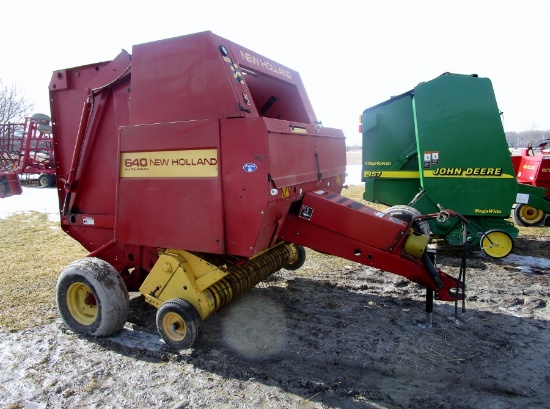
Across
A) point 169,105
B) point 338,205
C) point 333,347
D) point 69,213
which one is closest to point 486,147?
point 338,205

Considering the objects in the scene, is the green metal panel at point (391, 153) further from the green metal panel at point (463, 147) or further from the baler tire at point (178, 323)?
the baler tire at point (178, 323)

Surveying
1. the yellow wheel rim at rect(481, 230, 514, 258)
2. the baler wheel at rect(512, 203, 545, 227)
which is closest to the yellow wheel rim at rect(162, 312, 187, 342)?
the yellow wheel rim at rect(481, 230, 514, 258)

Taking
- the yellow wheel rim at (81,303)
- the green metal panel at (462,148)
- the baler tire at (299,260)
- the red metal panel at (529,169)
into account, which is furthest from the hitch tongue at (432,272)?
the red metal panel at (529,169)

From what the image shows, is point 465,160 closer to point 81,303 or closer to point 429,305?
point 429,305

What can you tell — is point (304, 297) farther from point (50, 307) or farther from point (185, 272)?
point (50, 307)

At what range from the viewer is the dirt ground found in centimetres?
271

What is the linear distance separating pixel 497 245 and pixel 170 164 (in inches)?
189

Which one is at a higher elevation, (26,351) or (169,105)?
(169,105)

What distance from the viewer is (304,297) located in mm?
4438

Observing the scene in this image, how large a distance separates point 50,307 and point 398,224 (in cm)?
351

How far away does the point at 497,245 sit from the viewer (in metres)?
5.82

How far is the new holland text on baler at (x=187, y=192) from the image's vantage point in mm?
3004

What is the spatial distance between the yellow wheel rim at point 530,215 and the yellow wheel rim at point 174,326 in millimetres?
7898

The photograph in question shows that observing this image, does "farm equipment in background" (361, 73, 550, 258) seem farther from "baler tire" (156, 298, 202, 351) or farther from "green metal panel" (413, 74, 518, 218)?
"baler tire" (156, 298, 202, 351)
